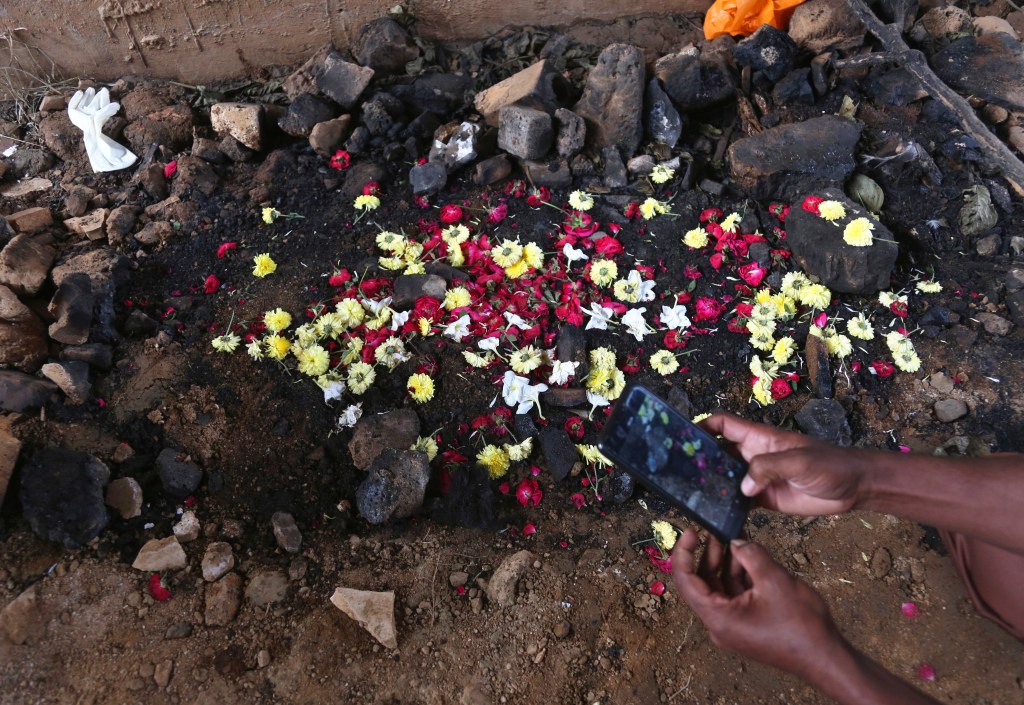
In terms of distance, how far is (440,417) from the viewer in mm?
3199

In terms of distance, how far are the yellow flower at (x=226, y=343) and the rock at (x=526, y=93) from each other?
6.73 feet

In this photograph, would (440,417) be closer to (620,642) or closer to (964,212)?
(620,642)

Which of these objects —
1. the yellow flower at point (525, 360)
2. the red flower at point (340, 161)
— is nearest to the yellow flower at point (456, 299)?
the yellow flower at point (525, 360)

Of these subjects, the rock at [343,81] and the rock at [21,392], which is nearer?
the rock at [21,392]

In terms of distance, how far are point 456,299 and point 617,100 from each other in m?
1.69

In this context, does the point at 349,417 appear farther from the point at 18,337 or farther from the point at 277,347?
the point at 18,337

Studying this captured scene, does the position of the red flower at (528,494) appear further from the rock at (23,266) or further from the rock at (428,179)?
the rock at (23,266)

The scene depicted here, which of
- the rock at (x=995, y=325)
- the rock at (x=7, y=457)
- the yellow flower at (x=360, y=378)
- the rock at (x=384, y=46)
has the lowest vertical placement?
the rock at (x=995, y=325)

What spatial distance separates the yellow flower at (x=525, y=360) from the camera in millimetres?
3240

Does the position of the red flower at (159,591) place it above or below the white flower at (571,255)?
below

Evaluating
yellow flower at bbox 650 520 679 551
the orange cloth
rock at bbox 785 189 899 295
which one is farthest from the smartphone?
the orange cloth

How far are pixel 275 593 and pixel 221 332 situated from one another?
56.2 inches

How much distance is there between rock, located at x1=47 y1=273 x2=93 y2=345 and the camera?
10.7ft

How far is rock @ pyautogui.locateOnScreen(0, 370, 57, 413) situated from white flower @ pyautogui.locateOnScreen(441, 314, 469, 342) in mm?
1842
